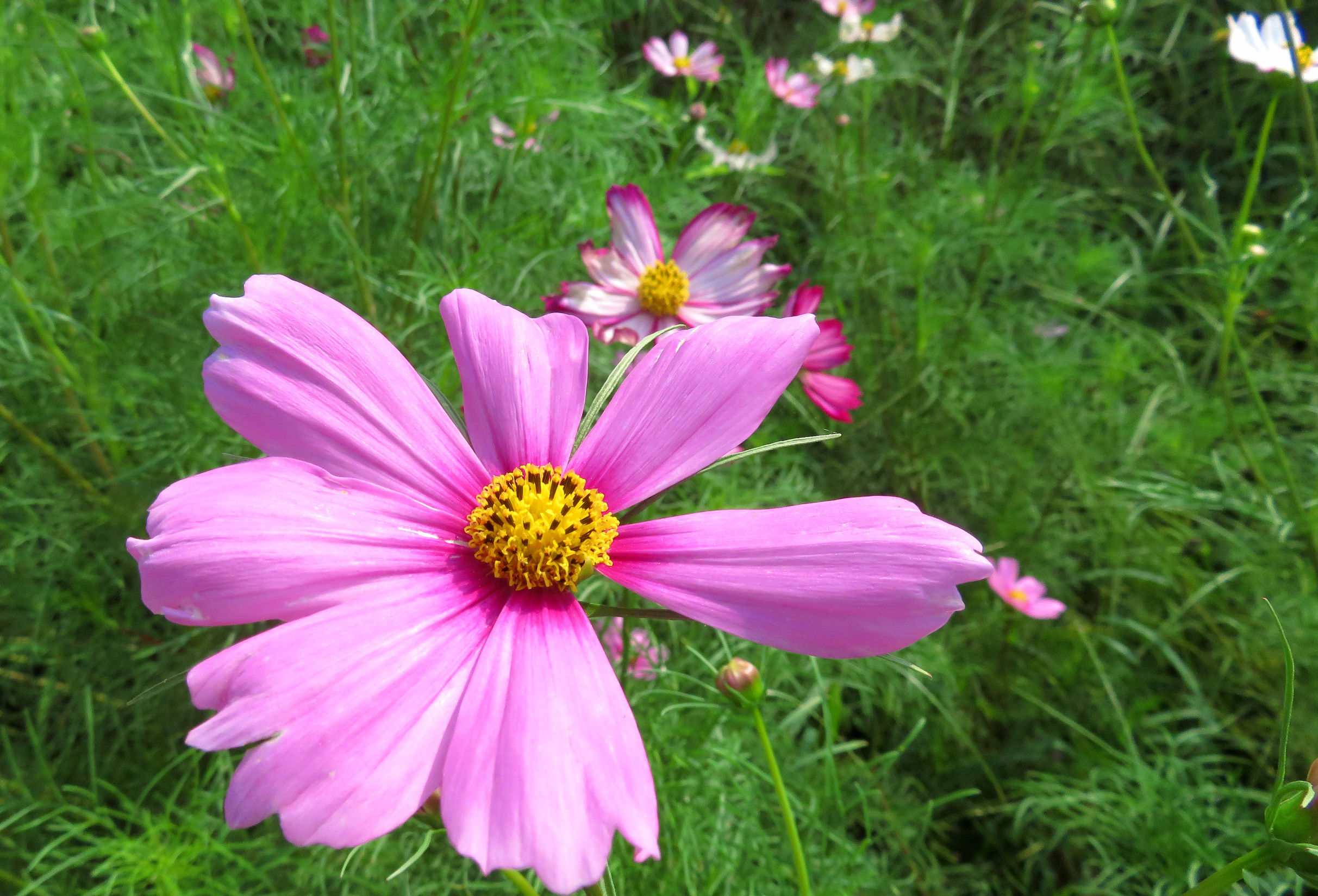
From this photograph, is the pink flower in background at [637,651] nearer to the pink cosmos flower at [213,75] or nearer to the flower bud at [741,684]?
the flower bud at [741,684]

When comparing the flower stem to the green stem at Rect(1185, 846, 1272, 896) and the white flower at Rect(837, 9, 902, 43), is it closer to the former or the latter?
the green stem at Rect(1185, 846, 1272, 896)

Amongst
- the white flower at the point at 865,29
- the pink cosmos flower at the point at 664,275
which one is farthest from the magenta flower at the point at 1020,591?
the white flower at the point at 865,29

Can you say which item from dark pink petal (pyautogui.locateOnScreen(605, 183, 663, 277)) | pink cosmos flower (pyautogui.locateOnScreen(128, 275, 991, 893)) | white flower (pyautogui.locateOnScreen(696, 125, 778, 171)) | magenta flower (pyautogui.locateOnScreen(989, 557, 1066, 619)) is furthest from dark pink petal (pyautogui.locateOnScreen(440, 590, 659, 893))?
white flower (pyautogui.locateOnScreen(696, 125, 778, 171))

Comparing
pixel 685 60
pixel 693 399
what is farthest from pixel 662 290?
pixel 685 60

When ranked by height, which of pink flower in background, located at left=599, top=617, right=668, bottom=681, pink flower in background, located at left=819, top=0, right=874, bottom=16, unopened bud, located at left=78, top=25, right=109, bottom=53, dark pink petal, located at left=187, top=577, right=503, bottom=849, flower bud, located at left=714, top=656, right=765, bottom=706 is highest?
pink flower in background, located at left=819, top=0, right=874, bottom=16

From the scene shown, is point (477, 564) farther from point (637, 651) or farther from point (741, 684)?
point (637, 651)

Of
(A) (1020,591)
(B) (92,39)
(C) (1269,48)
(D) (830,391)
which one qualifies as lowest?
(A) (1020,591)
